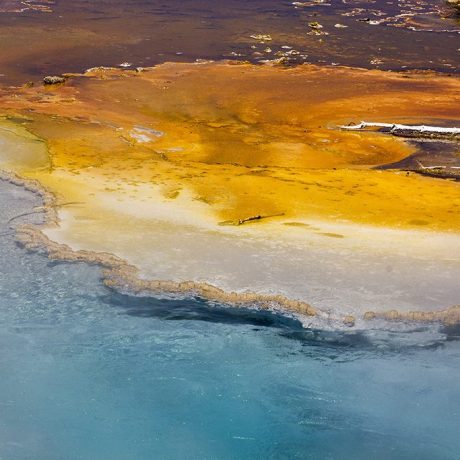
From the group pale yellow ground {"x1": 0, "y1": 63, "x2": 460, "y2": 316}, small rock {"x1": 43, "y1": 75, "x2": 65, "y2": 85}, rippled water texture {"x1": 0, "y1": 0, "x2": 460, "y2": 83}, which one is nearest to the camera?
pale yellow ground {"x1": 0, "y1": 63, "x2": 460, "y2": 316}

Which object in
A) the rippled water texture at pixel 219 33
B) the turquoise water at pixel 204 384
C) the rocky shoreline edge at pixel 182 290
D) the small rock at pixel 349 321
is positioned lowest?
the turquoise water at pixel 204 384

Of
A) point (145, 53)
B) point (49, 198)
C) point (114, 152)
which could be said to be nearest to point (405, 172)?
point (114, 152)

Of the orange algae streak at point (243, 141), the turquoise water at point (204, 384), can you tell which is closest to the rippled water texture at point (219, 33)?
the orange algae streak at point (243, 141)

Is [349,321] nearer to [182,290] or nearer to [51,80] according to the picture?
[182,290]

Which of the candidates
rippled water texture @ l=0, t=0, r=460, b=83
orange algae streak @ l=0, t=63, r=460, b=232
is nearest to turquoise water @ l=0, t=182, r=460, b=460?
orange algae streak @ l=0, t=63, r=460, b=232

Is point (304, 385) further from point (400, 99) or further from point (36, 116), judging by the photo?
point (400, 99)

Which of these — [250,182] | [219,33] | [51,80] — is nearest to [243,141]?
[250,182]

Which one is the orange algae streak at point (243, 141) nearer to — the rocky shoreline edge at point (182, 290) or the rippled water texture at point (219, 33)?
the rocky shoreline edge at point (182, 290)

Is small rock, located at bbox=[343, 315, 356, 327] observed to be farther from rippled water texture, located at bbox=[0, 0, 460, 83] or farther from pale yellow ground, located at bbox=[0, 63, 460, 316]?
rippled water texture, located at bbox=[0, 0, 460, 83]
